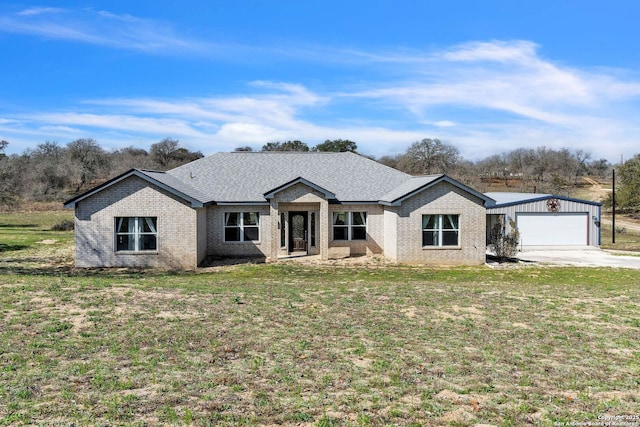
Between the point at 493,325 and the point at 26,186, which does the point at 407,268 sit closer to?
the point at 493,325

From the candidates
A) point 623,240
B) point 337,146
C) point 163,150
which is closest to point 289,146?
point 337,146

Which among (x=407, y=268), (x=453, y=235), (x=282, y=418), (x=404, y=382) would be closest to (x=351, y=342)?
(x=404, y=382)

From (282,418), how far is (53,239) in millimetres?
30162

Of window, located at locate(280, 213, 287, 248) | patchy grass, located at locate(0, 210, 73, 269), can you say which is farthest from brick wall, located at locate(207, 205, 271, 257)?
patchy grass, located at locate(0, 210, 73, 269)

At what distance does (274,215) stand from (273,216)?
0.07 metres

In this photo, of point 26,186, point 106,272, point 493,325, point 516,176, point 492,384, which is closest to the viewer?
point 492,384

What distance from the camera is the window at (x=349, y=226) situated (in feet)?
87.1

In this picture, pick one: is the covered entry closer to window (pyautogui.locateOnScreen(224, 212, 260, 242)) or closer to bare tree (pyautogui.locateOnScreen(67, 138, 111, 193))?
window (pyautogui.locateOnScreen(224, 212, 260, 242))

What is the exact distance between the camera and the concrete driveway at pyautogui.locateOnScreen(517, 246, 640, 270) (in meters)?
24.6

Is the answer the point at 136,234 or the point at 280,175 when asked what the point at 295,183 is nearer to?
the point at 280,175

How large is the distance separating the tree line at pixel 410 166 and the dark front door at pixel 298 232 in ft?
128

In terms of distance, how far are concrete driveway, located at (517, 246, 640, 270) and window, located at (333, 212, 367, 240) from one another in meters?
8.27

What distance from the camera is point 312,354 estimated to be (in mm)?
8906

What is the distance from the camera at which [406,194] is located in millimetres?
23531
